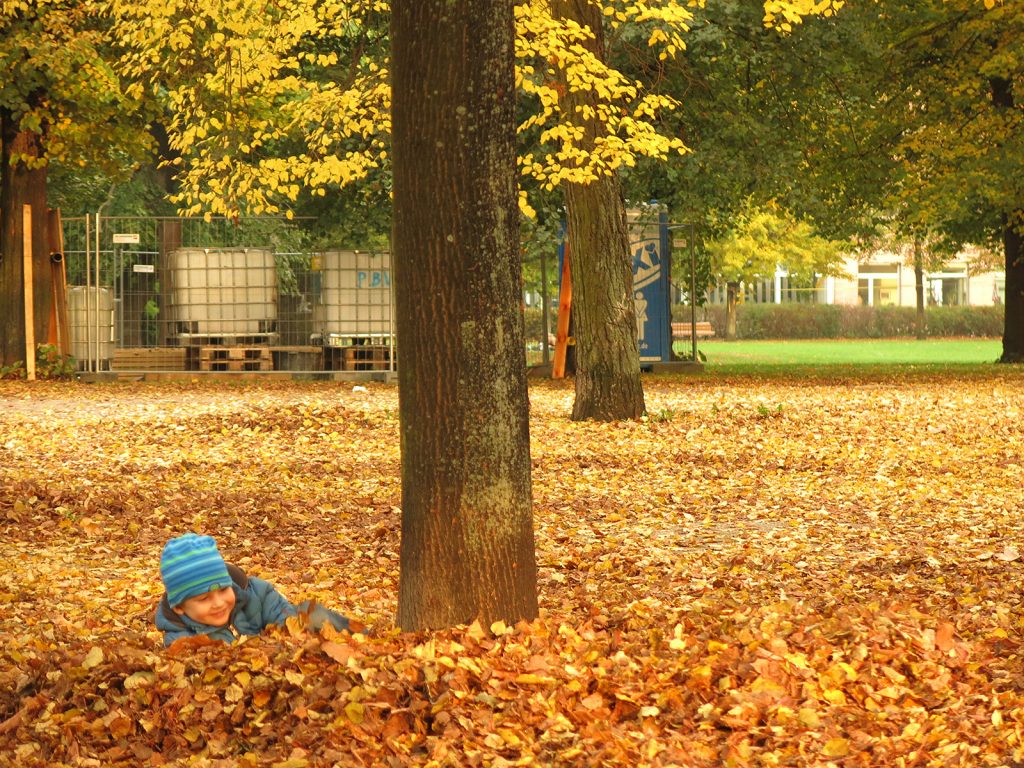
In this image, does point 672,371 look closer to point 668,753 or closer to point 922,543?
point 922,543

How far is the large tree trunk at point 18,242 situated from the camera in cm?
2450

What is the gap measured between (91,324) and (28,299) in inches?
69.7

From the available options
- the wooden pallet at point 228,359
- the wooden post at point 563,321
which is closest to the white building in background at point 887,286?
the wooden post at point 563,321

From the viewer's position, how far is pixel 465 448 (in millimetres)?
5391

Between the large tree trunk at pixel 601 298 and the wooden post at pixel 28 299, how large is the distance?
11.0 metres

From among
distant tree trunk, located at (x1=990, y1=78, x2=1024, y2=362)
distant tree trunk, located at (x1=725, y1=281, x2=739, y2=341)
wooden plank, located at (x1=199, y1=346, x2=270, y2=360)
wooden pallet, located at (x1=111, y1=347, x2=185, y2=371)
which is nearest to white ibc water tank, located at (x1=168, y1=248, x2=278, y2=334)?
Result: wooden plank, located at (x1=199, y1=346, x2=270, y2=360)

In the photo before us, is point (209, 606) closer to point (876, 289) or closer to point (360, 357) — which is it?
point (360, 357)

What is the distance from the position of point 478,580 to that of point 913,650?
Answer: 1.61 meters

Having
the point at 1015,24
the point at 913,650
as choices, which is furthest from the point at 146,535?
the point at 1015,24

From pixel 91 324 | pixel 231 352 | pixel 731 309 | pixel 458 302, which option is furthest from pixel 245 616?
pixel 731 309

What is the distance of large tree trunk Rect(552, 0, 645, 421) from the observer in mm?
15844

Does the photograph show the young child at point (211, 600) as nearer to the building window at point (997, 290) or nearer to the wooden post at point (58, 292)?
the wooden post at point (58, 292)

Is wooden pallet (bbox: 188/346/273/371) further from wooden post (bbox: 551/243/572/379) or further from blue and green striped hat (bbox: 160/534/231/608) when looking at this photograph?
blue and green striped hat (bbox: 160/534/231/608)

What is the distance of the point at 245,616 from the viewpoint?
5547 mm
